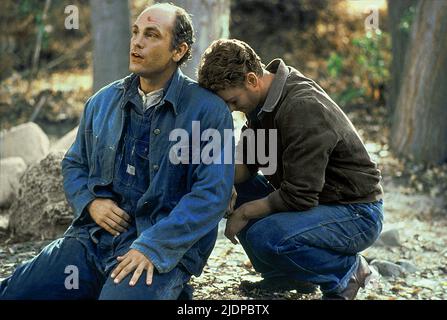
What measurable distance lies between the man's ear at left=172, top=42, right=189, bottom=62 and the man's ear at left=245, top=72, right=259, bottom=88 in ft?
1.16

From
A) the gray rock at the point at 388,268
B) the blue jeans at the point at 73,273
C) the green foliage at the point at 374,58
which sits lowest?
the gray rock at the point at 388,268

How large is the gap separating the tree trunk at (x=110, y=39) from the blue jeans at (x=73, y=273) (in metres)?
5.10

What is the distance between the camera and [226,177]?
400 cm

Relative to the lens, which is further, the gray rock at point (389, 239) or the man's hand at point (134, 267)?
the gray rock at point (389, 239)

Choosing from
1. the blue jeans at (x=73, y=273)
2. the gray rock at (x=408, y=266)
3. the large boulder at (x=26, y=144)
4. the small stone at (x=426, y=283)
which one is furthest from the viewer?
the large boulder at (x=26, y=144)

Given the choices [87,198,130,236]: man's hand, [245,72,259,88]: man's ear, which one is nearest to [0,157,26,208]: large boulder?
[87,198,130,236]: man's hand

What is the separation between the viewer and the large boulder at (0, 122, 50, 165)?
7980 mm

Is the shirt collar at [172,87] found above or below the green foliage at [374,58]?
above

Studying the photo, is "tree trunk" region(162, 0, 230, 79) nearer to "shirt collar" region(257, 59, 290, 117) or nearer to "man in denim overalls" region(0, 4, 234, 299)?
"shirt collar" region(257, 59, 290, 117)

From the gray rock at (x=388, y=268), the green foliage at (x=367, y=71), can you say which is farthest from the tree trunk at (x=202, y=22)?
the green foliage at (x=367, y=71)

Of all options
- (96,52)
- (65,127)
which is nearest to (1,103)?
(65,127)

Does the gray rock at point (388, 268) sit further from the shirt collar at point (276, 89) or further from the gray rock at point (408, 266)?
the shirt collar at point (276, 89)

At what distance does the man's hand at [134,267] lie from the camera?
3795 mm

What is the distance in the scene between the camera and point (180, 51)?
165 inches
